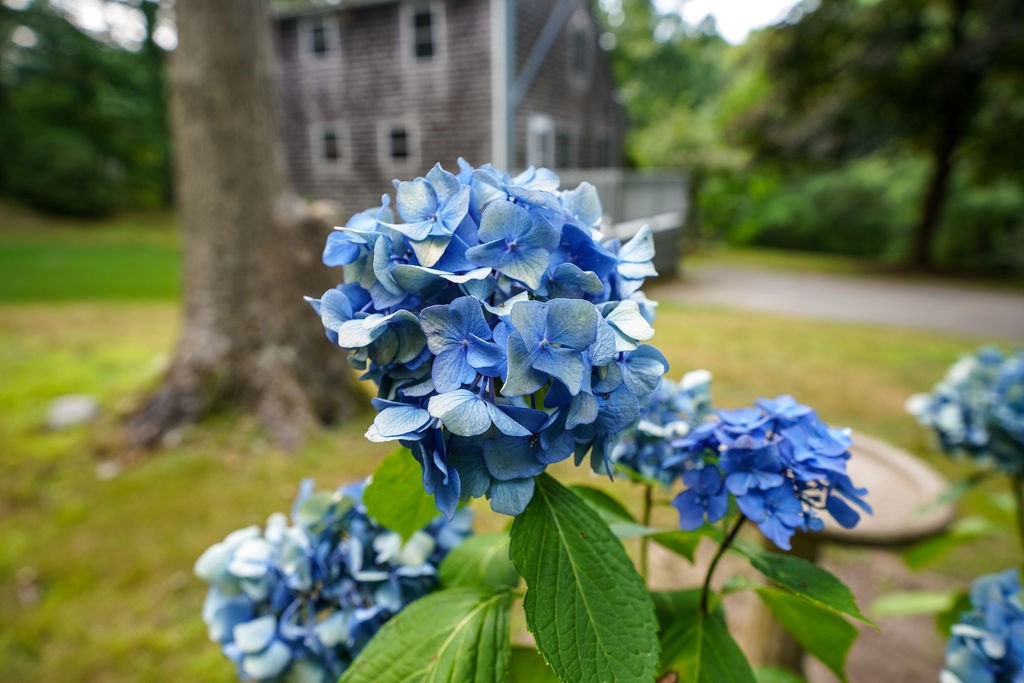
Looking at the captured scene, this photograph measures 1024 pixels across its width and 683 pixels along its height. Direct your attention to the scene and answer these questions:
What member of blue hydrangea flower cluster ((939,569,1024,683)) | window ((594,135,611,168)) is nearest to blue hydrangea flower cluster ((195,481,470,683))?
blue hydrangea flower cluster ((939,569,1024,683))

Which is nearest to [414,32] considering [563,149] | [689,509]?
[563,149]

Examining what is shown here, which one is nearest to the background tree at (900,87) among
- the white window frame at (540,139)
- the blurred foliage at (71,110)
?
the white window frame at (540,139)

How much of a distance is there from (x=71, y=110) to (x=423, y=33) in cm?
1604

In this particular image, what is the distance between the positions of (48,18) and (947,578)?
79.2 ft

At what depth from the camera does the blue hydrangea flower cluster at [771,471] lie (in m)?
0.68

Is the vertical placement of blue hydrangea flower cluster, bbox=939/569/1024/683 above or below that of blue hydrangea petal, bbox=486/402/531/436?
below

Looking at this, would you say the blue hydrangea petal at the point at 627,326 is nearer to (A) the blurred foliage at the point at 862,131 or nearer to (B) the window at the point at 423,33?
(B) the window at the point at 423,33

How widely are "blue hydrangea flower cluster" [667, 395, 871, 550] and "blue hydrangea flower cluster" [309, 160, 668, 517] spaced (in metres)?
0.15

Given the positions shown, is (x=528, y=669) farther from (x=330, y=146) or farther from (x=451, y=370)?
(x=330, y=146)

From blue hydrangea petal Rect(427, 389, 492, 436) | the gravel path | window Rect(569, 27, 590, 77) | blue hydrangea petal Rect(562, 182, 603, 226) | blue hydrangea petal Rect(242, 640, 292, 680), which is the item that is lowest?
the gravel path

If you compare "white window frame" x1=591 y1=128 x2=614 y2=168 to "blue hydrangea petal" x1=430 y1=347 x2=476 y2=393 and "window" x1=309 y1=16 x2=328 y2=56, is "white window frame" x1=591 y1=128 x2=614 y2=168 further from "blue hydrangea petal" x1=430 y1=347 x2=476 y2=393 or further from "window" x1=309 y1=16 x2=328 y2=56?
"blue hydrangea petal" x1=430 y1=347 x2=476 y2=393

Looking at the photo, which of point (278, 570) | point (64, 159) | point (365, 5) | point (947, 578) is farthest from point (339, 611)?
point (64, 159)

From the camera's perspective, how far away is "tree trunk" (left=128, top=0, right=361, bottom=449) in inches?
147

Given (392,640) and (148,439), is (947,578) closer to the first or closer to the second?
(392,640)
